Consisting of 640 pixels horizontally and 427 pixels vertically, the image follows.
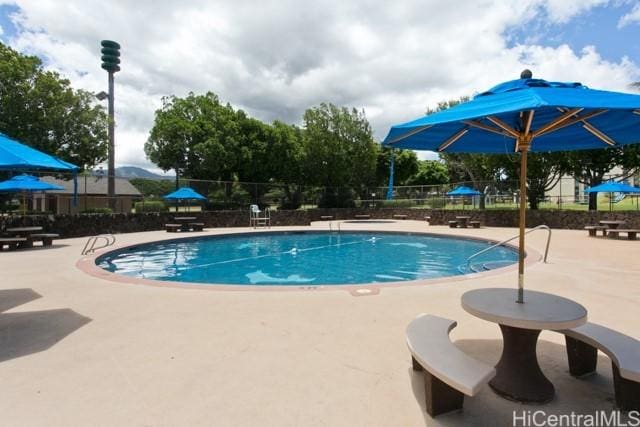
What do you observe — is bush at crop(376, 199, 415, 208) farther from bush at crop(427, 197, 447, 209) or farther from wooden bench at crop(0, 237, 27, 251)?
wooden bench at crop(0, 237, 27, 251)

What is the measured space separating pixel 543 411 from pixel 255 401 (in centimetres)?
193

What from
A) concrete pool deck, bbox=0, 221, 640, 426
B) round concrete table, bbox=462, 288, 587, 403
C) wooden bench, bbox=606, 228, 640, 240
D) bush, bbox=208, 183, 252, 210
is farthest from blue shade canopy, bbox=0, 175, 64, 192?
wooden bench, bbox=606, 228, 640, 240

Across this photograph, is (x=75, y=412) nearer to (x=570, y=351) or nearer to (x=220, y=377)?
(x=220, y=377)

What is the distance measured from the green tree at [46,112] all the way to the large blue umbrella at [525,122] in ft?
66.6

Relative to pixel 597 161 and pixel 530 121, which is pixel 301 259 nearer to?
pixel 530 121

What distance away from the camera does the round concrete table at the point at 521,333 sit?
2363 mm

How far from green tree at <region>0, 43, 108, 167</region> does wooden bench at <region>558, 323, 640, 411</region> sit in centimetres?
2201

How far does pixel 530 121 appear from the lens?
9.95 feet

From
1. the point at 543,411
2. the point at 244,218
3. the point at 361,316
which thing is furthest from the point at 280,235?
the point at 543,411

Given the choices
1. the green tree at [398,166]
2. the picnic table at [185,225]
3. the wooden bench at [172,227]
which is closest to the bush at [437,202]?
Result: the picnic table at [185,225]

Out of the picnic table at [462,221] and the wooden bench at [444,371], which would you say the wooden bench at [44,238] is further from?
the picnic table at [462,221]

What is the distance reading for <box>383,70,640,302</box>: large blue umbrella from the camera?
99.4 inches

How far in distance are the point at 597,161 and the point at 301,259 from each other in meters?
20.1

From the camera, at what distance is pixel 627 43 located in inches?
364
